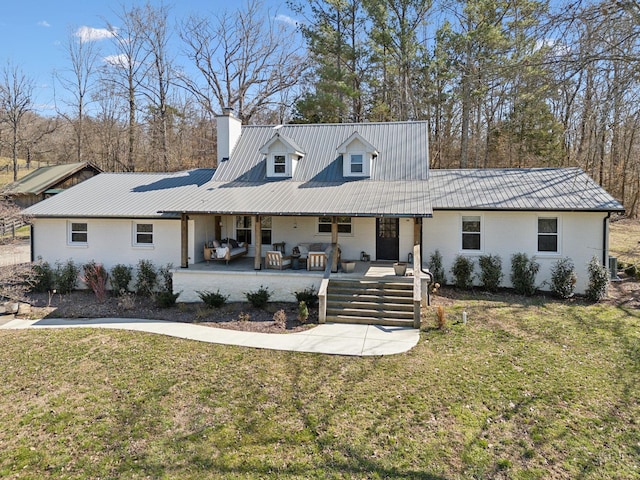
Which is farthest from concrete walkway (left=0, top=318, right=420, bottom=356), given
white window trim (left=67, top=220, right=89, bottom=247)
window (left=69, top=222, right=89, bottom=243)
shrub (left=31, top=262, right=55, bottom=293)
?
window (left=69, top=222, right=89, bottom=243)

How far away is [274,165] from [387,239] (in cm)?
604

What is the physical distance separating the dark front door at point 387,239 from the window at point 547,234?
528cm

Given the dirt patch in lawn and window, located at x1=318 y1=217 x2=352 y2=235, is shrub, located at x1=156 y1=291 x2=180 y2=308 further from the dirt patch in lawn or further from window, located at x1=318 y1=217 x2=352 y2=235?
window, located at x1=318 y1=217 x2=352 y2=235

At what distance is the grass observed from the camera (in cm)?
545

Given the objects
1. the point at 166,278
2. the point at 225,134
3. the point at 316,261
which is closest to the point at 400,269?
the point at 316,261

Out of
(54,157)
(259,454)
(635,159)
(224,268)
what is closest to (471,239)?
(224,268)

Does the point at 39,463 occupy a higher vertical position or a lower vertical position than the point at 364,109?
lower

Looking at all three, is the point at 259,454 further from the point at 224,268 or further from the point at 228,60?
the point at 228,60

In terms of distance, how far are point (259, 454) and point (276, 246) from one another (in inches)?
422

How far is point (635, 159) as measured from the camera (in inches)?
1149

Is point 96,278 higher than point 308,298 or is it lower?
higher

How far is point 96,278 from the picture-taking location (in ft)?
49.0

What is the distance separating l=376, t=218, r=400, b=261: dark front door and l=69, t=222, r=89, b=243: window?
12132 millimetres

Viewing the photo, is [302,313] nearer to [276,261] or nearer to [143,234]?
[276,261]
